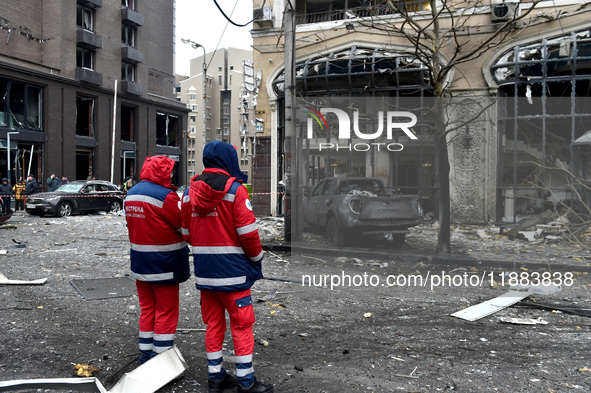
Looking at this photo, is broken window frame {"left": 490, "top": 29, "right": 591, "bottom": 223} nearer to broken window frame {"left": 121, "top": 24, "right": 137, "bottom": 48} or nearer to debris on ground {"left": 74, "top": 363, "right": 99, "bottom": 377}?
debris on ground {"left": 74, "top": 363, "right": 99, "bottom": 377}

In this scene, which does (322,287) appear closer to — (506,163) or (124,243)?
(506,163)

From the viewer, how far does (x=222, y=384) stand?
3.75 meters

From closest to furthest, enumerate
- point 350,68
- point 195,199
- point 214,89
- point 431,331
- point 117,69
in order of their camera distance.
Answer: point 195,199
point 431,331
point 350,68
point 117,69
point 214,89

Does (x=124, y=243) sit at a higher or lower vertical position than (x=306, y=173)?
lower

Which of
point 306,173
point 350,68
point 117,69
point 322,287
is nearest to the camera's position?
point 322,287

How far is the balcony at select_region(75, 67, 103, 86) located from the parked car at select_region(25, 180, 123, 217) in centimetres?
1256

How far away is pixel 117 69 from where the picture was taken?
34250 mm

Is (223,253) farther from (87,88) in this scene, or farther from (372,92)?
(87,88)

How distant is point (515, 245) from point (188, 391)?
7958 millimetres

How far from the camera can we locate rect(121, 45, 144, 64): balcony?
3512 centimetres

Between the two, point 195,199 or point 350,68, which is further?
point 350,68

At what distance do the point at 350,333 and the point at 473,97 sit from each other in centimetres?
671

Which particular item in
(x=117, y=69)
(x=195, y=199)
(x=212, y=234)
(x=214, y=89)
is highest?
(x=214, y=89)

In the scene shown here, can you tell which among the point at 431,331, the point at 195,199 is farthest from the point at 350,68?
the point at 195,199
